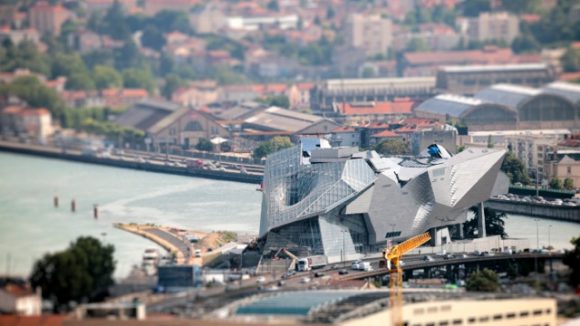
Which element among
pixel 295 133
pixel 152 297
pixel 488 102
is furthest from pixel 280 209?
pixel 488 102

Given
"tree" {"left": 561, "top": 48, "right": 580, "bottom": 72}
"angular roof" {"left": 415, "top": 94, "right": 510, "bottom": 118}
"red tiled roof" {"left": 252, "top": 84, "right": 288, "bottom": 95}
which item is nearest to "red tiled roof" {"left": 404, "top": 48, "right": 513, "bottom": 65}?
"tree" {"left": 561, "top": 48, "right": 580, "bottom": 72}

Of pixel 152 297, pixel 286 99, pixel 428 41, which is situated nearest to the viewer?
pixel 152 297

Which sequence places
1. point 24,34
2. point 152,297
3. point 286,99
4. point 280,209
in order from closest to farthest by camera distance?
point 152,297 < point 280,209 < point 286,99 < point 24,34

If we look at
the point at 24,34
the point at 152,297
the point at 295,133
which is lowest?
the point at 152,297

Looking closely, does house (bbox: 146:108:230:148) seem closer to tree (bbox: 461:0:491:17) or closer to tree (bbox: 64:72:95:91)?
tree (bbox: 64:72:95:91)

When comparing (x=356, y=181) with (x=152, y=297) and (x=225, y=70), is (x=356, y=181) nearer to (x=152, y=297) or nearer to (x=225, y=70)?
(x=152, y=297)

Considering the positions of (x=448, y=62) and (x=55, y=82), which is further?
(x=448, y=62)

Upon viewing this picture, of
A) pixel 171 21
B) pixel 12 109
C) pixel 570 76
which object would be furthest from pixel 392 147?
pixel 171 21

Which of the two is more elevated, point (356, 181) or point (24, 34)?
point (24, 34)
